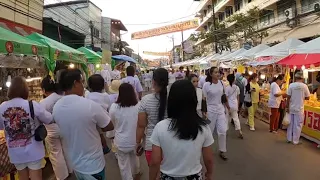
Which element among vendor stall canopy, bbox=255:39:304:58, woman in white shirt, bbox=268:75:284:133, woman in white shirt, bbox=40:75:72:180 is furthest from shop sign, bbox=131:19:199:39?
woman in white shirt, bbox=40:75:72:180

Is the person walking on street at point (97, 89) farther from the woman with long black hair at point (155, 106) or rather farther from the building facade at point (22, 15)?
the building facade at point (22, 15)

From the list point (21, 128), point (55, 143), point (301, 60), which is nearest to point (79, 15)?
point (301, 60)

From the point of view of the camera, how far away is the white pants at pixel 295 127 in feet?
27.3

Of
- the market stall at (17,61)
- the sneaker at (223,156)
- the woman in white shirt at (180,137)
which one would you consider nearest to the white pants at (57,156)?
the market stall at (17,61)

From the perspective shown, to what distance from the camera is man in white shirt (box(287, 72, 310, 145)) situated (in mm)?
8188

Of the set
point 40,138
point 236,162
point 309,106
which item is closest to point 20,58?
point 40,138

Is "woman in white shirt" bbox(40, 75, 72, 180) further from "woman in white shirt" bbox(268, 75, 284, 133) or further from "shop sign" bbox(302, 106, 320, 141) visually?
"woman in white shirt" bbox(268, 75, 284, 133)

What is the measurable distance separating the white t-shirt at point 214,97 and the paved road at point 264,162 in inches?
44.4

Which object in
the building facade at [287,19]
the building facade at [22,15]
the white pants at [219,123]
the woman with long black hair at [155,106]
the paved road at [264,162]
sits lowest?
the paved road at [264,162]

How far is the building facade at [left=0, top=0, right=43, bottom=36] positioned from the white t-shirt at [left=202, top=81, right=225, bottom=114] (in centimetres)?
677

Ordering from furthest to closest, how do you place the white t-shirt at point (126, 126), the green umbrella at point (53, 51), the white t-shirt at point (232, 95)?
the white t-shirt at point (232, 95), the green umbrella at point (53, 51), the white t-shirt at point (126, 126)

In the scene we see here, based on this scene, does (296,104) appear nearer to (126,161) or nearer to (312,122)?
(312,122)

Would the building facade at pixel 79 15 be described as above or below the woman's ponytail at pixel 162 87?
above

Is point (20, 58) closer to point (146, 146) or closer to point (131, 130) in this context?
point (131, 130)
